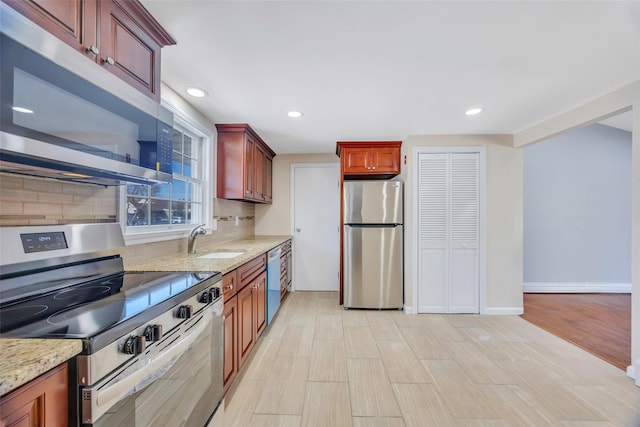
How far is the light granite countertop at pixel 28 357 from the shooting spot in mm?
564

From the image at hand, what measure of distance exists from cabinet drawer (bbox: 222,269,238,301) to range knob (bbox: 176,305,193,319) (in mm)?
435

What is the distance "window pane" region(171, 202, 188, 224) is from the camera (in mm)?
2299

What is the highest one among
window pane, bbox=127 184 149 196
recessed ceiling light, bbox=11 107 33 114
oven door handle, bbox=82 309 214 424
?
recessed ceiling light, bbox=11 107 33 114

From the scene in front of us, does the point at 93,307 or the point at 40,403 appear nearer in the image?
the point at 40,403

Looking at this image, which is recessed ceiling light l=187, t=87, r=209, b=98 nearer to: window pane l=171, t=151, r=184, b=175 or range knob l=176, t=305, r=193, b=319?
window pane l=171, t=151, r=184, b=175

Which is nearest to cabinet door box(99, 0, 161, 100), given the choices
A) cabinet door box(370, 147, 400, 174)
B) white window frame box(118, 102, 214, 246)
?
white window frame box(118, 102, 214, 246)

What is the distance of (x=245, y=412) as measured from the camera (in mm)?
1632

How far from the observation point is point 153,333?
0.96 m

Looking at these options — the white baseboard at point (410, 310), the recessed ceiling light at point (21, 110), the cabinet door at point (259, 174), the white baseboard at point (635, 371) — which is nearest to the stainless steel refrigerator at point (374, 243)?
the white baseboard at point (410, 310)

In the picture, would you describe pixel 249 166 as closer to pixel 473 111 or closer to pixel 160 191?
pixel 160 191

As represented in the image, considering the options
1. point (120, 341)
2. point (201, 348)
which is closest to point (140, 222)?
point (201, 348)

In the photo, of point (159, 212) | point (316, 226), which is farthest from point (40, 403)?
point (316, 226)

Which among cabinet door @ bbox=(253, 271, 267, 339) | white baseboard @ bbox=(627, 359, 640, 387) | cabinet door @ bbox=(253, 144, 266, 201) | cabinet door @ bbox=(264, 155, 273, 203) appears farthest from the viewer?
cabinet door @ bbox=(264, 155, 273, 203)

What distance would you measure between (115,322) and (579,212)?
5.80 meters
